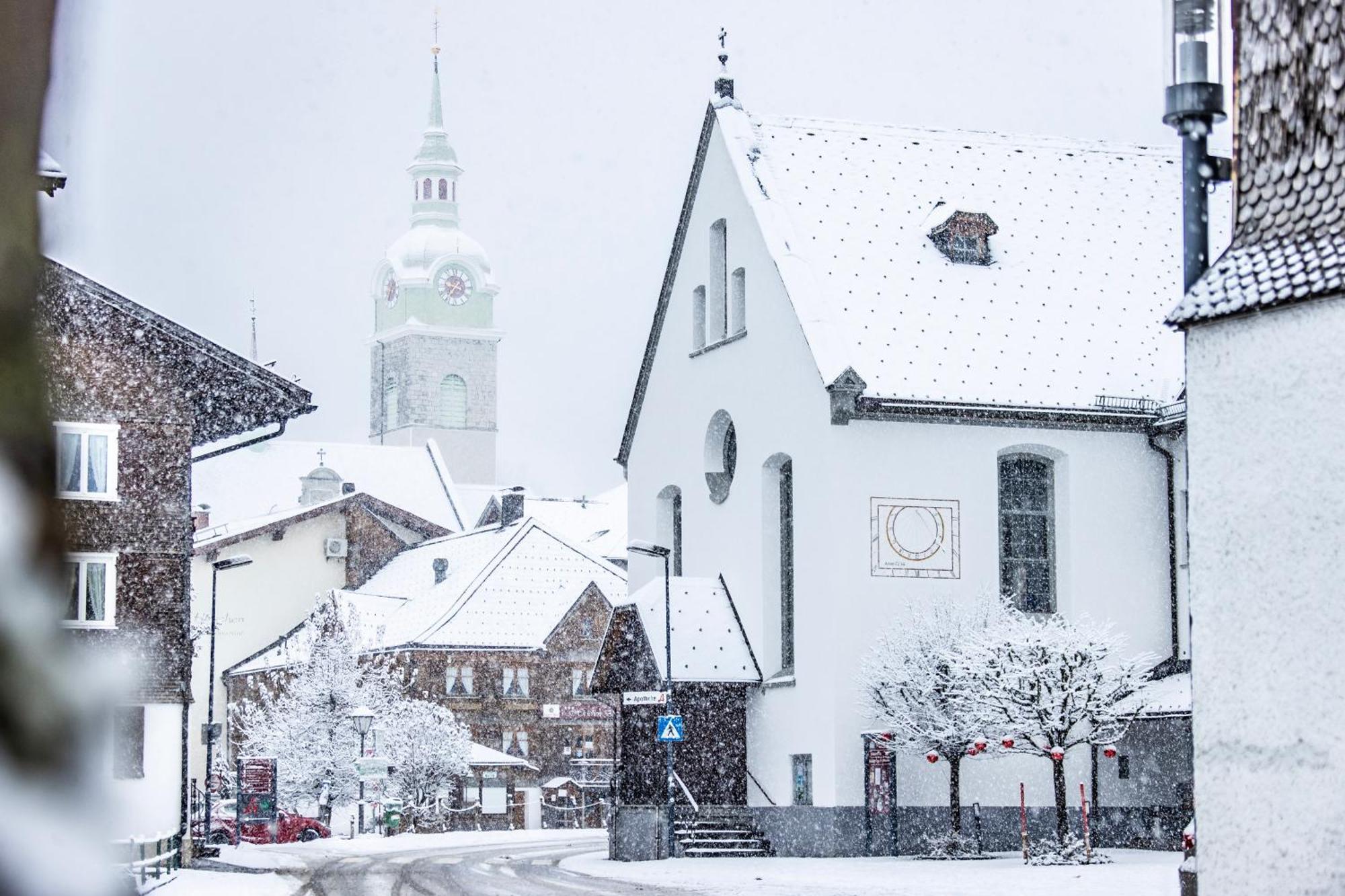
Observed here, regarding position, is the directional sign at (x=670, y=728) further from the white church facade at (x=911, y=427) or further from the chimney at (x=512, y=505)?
the chimney at (x=512, y=505)

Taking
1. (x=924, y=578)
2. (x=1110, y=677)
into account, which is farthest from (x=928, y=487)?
(x=1110, y=677)

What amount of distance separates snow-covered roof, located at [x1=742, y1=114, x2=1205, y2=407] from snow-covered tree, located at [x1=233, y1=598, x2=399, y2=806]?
Answer: 94.1 feet

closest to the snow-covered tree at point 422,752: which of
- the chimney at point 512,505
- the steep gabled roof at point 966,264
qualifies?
the steep gabled roof at point 966,264

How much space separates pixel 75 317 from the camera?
96.7ft

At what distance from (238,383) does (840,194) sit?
52.7 ft

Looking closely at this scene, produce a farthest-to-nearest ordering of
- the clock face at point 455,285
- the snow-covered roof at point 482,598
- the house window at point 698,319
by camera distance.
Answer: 1. the clock face at point 455,285
2. the snow-covered roof at point 482,598
3. the house window at point 698,319

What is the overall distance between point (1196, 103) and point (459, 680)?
58.8m

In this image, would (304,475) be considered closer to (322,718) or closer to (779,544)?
(322,718)

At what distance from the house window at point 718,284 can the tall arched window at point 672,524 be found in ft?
13.9

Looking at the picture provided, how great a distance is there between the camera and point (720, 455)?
44.6 m

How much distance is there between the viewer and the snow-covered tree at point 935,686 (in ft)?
115

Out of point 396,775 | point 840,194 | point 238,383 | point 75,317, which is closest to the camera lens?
point 75,317

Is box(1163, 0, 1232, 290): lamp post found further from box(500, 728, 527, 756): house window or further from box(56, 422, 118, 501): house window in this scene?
box(500, 728, 527, 756): house window

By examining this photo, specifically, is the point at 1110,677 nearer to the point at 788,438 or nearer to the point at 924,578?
the point at 924,578
